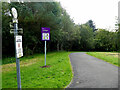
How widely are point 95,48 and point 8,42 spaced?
30.3 meters

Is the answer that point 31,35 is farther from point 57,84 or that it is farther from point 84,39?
point 84,39

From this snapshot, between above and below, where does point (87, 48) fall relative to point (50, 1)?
below

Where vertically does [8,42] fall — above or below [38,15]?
below

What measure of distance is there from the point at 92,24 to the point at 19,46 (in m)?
55.1

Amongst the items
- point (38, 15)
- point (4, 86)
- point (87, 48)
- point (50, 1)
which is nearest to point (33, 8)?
point (38, 15)

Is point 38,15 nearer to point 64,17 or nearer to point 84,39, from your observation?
point 64,17

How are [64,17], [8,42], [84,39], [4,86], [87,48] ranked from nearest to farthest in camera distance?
1. [4,86]
2. [8,42]
3. [64,17]
4. [84,39]
5. [87,48]

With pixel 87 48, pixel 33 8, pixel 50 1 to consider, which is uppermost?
pixel 50 1

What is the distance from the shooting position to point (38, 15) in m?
15.2

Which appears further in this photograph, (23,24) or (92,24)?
(92,24)

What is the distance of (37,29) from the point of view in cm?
1675

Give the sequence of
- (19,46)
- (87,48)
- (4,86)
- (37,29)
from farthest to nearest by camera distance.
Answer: (87,48) → (37,29) → (4,86) → (19,46)

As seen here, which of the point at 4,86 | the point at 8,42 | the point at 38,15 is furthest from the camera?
the point at 8,42

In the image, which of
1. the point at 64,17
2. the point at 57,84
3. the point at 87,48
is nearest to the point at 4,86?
the point at 57,84
